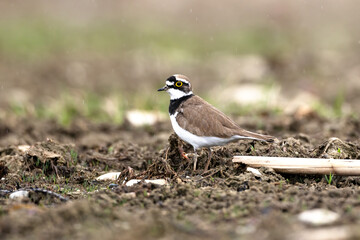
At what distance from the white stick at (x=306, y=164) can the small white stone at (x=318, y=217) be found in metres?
1.31

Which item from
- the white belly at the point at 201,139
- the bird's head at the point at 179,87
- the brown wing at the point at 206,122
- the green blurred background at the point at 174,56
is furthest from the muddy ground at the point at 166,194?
the green blurred background at the point at 174,56

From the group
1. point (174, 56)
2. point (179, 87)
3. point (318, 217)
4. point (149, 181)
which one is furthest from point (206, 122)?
point (174, 56)

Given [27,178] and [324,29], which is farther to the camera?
[324,29]

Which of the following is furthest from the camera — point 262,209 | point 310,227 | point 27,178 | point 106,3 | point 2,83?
point 106,3

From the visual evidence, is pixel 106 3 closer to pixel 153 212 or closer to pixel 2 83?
pixel 2 83

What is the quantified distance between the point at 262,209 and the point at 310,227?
1.93ft

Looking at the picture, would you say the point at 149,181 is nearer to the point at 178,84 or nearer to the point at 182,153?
the point at 182,153

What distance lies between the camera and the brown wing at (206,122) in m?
6.05

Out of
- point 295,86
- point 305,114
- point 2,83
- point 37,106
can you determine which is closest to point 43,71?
point 2,83

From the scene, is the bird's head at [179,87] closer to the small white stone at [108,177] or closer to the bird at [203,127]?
the bird at [203,127]

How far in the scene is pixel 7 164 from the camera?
21.6 ft

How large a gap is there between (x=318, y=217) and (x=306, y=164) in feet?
5.14

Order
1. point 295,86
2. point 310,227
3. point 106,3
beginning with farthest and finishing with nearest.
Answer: point 106,3, point 295,86, point 310,227

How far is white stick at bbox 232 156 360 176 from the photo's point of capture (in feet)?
17.9
